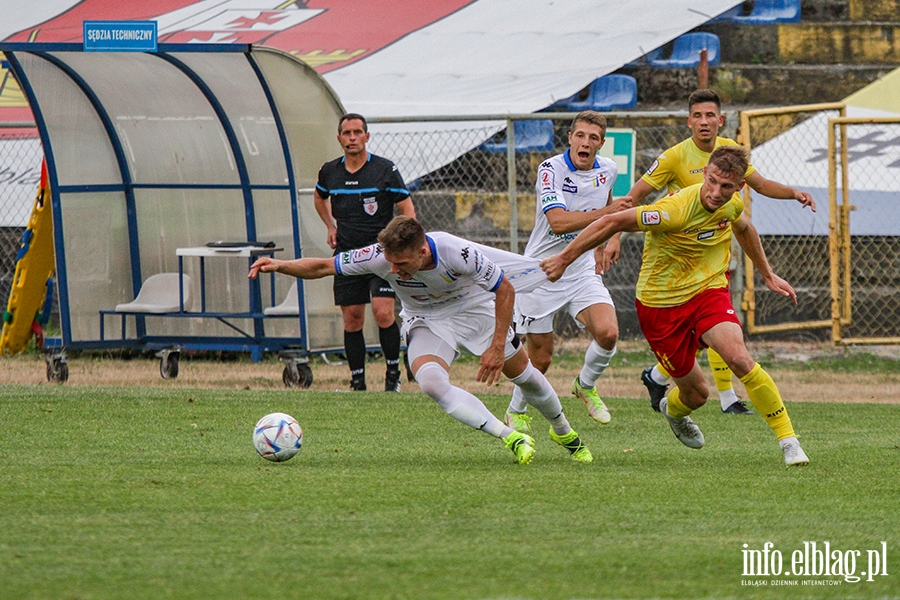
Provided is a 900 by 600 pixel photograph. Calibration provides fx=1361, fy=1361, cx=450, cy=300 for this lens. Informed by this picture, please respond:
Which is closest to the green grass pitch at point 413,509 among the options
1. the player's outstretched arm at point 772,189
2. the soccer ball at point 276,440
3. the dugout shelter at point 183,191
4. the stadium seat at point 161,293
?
the soccer ball at point 276,440

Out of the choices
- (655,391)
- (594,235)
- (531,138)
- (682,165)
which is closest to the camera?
(594,235)

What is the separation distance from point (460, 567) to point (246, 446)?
352 cm

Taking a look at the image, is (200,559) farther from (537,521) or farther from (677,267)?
(677,267)

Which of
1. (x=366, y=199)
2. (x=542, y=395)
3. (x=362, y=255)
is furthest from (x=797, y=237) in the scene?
(x=362, y=255)

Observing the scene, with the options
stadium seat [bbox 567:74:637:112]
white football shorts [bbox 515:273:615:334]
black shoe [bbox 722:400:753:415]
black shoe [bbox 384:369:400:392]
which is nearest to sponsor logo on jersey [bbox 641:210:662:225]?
white football shorts [bbox 515:273:615:334]

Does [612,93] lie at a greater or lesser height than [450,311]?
greater

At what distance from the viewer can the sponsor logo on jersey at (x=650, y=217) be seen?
7109mm

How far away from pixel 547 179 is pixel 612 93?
8.02 m

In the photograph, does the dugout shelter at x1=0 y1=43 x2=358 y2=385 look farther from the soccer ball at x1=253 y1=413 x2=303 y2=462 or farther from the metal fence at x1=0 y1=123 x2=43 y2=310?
the soccer ball at x1=253 y1=413 x2=303 y2=462

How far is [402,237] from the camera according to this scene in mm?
6648

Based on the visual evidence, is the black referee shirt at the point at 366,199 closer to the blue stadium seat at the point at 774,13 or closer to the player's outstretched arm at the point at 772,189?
the player's outstretched arm at the point at 772,189

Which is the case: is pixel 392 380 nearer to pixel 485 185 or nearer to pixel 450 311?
pixel 450 311

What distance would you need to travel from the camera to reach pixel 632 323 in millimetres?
15148

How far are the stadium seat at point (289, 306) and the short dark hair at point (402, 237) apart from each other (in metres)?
5.40
